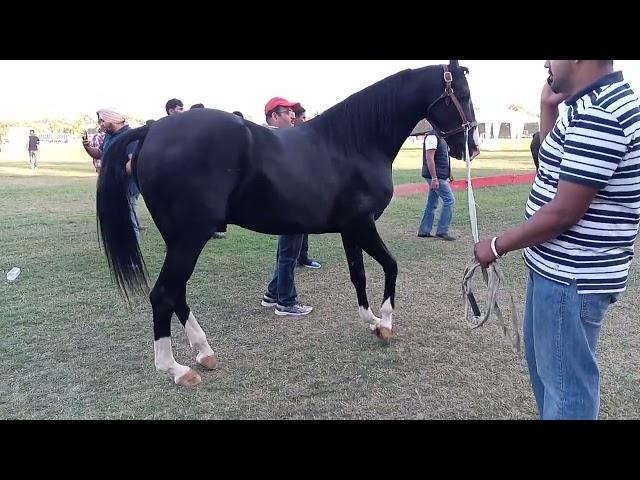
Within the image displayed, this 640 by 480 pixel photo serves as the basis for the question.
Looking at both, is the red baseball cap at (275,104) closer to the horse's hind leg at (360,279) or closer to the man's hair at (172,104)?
the horse's hind leg at (360,279)

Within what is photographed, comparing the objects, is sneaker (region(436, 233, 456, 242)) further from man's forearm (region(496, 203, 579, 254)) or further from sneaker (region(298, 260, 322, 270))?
man's forearm (region(496, 203, 579, 254))

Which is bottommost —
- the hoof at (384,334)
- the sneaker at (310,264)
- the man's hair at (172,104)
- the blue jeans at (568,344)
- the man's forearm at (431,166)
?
the sneaker at (310,264)

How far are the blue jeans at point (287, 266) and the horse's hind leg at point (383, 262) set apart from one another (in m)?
0.72

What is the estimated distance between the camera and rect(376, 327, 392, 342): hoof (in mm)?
3691

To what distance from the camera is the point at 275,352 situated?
3537 millimetres

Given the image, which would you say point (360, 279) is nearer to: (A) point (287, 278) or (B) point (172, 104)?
(A) point (287, 278)

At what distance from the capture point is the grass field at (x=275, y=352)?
2.81 metres

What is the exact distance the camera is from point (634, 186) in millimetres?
1466

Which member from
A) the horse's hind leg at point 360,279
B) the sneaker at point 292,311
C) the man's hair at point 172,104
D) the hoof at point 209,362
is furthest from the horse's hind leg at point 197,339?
the man's hair at point 172,104

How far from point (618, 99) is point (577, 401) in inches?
39.6

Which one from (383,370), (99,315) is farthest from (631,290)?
(99,315)

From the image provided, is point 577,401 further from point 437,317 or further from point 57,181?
point 57,181

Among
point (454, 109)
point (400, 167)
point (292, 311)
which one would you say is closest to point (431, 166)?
point (454, 109)

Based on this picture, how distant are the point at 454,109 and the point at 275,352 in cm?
229
